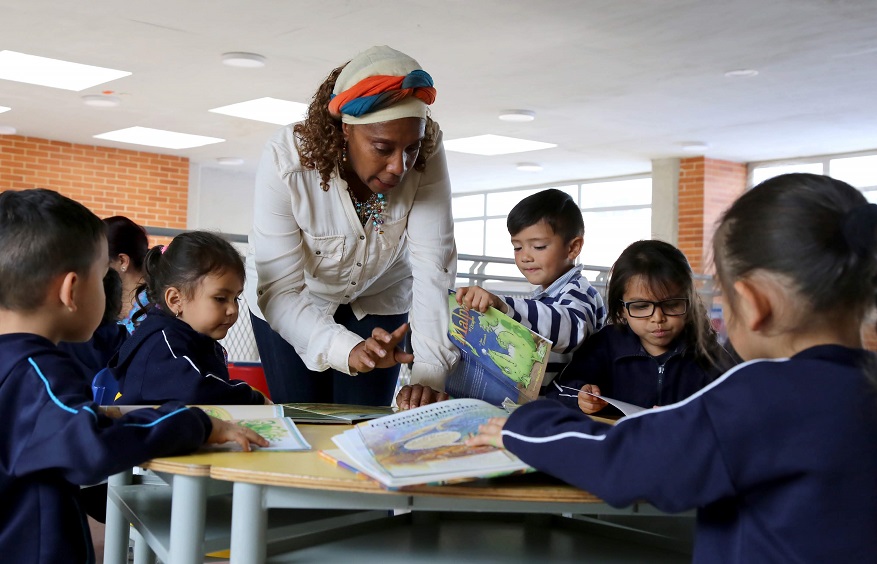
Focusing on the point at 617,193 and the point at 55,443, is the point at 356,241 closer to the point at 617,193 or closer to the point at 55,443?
the point at 55,443

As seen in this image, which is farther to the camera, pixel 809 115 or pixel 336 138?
pixel 809 115

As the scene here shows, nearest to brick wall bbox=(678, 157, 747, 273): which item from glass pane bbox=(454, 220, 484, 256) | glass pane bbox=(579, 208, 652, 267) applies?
glass pane bbox=(579, 208, 652, 267)

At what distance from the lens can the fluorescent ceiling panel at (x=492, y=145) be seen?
9.73 m

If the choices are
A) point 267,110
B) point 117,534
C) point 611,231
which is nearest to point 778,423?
point 117,534

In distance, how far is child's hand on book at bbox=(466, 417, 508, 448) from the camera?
1.26 metres

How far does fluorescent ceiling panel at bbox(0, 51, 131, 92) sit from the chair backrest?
5.32 m

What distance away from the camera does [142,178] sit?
11188 mm

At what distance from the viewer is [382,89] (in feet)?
6.29

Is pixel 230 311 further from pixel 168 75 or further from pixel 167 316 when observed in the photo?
pixel 168 75

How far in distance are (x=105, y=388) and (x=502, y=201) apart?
11622 mm

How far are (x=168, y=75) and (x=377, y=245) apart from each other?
563cm

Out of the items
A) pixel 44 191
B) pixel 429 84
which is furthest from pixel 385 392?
pixel 44 191

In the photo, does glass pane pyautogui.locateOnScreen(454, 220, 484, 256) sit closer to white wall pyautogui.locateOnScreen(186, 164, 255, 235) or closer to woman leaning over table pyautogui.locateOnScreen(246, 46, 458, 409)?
white wall pyautogui.locateOnScreen(186, 164, 255, 235)

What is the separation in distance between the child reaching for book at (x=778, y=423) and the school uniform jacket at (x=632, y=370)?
1054mm
